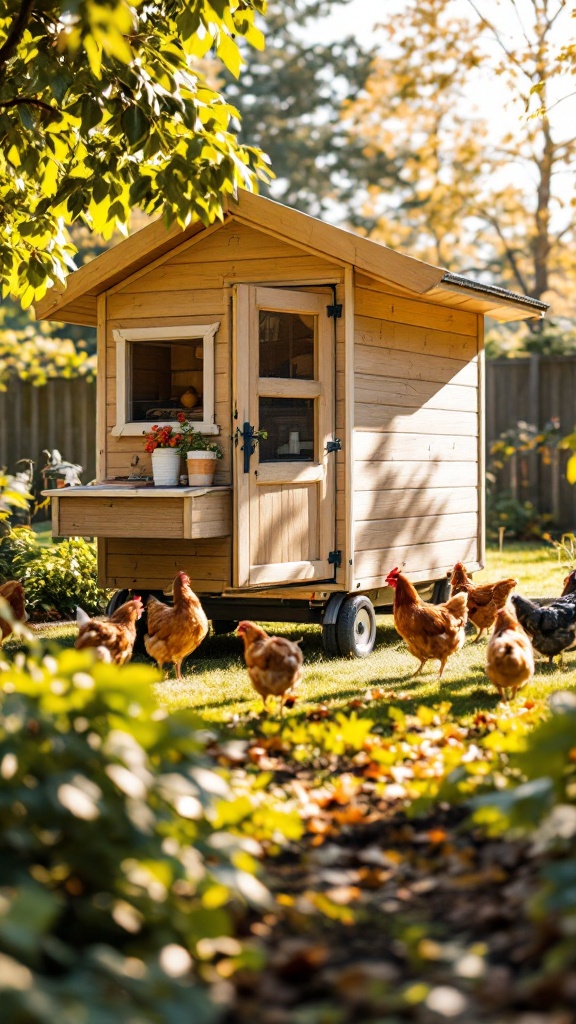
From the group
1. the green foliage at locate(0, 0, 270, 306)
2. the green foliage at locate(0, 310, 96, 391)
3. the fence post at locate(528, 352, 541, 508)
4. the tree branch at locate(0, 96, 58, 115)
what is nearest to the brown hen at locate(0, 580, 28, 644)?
the green foliage at locate(0, 0, 270, 306)

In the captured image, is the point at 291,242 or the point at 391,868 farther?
the point at 291,242

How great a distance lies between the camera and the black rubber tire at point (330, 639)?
24.4 feet

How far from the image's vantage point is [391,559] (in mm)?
8023

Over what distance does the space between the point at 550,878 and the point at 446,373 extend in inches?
262

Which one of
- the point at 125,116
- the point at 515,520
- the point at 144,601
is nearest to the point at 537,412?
the point at 515,520

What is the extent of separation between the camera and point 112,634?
5852mm

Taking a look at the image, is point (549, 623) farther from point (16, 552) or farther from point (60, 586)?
point (16, 552)

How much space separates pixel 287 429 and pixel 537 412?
8.48 meters

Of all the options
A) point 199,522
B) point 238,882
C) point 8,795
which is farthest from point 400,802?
point 199,522

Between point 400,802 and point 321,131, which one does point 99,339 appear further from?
point 321,131

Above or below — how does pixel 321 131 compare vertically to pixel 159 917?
above

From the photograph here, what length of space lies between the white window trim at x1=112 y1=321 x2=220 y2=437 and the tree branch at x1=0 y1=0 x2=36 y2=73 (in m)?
2.41

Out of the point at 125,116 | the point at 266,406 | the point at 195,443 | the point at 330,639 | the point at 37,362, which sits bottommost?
the point at 330,639

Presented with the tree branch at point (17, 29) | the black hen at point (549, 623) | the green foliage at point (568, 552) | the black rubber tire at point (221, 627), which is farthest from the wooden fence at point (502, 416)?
the tree branch at point (17, 29)
